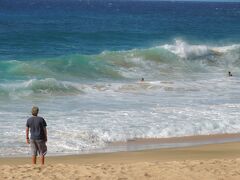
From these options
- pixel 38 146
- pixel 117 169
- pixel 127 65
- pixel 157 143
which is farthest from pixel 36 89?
pixel 117 169

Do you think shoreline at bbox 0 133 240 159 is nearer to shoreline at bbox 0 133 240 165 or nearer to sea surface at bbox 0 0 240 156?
shoreline at bbox 0 133 240 165

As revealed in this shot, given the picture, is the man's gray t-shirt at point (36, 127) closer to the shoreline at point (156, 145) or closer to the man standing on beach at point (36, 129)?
the man standing on beach at point (36, 129)

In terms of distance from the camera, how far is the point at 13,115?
66.1 feet

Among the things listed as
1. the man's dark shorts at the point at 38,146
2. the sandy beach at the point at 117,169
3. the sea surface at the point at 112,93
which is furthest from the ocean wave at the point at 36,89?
the man's dark shorts at the point at 38,146

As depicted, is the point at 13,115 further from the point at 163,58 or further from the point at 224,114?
the point at 163,58

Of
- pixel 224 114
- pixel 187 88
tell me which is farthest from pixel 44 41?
pixel 224 114

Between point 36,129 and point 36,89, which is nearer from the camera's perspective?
point 36,129

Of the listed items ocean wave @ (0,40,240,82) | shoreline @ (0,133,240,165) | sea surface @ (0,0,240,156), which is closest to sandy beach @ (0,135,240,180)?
shoreline @ (0,133,240,165)

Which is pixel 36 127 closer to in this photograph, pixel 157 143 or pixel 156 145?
pixel 156 145

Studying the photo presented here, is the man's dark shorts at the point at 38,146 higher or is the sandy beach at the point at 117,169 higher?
the man's dark shorts at the point at 38,146

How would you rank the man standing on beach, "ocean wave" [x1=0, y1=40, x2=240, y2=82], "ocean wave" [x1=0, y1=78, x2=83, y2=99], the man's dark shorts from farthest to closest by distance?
"ocean wave" [x1=0, y1=40, x2=240, y2=82]
"ocean wave" [x1=0, y1=78, x2=83, y2=99]
the man's dark shorts
the man standing on beach

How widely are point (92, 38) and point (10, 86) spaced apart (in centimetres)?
2674

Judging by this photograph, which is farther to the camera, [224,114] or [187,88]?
[187,88]

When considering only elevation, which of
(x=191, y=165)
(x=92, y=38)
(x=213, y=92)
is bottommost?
(x=191, y=165)
